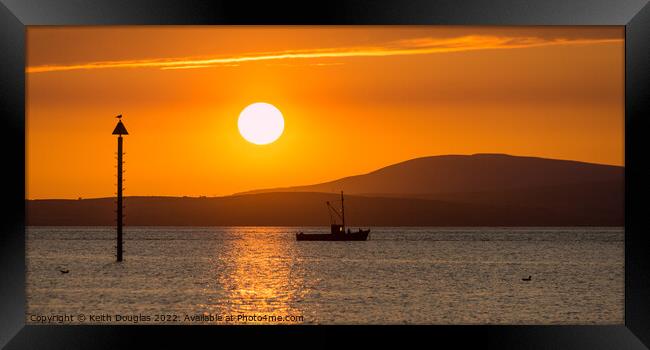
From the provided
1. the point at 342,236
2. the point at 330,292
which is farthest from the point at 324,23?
the point at 342,236

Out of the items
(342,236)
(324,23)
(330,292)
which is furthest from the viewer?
(342,236)

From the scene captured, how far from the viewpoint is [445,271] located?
46.0 metres

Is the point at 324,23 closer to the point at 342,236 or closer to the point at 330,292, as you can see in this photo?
the point at 330,292

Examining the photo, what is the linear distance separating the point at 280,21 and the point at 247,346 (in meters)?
2.30

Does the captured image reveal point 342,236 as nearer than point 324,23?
No

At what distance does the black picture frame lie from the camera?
577cm

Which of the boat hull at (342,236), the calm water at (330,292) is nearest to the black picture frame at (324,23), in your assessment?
the calm water at (330,292)

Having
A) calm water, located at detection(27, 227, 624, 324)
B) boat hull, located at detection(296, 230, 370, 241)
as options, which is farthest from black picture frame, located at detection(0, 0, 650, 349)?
boat hull, located at detection(296, 230, 370, 241)

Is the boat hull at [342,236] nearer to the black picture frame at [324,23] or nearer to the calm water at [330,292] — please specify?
the calm water at [330,292]

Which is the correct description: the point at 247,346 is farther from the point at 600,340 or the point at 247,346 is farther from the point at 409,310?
the point at 409,310

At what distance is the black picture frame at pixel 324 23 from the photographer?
18.9 ft

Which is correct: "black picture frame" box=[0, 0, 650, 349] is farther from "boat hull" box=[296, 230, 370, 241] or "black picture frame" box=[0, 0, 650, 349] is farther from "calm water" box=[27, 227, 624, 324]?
"boat hull" box=[296, 230, 370, 241]

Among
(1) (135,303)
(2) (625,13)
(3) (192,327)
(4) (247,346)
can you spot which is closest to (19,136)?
(3) (192,327)

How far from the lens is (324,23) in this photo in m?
5.79
